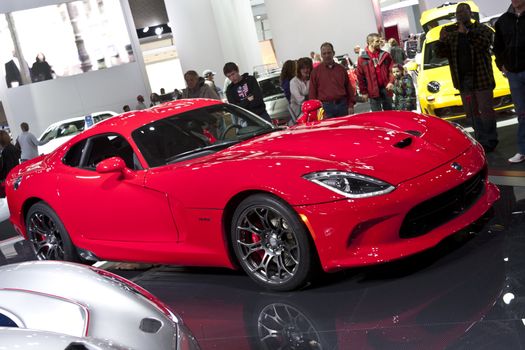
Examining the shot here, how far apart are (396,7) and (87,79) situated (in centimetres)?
1221

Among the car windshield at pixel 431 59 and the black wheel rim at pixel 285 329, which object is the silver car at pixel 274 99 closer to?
the car windshield at pixel 431 59

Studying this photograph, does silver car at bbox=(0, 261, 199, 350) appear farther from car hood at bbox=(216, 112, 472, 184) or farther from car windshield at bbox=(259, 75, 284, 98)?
car windshield at bbox=(259, 75, 284, 98)

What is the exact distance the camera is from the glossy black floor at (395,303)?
11.3ft

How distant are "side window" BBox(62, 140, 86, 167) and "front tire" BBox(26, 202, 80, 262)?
436 mm

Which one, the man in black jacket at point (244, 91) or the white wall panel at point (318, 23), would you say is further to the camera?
the white wall panel at point (318, 23)

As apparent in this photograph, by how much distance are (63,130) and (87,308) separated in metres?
16.7

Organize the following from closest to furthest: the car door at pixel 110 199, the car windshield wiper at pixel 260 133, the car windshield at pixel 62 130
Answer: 1. the car door at pixel 110 199
2. the car windshield wiper at pixel 260 133
3. the car windshield at pixel 62 130

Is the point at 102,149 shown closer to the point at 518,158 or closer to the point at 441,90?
the point at 518,158

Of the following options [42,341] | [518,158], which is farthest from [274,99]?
[42,341]

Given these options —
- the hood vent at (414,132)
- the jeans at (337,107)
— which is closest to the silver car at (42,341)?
the hood vent at (414,132)

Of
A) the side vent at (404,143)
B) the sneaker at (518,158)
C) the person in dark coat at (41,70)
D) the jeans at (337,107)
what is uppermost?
the person in dark coat at (41,70)

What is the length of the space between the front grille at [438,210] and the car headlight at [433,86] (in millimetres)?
5176

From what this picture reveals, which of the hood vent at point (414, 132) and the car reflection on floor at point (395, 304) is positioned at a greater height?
the hood vent at point (414, 132)

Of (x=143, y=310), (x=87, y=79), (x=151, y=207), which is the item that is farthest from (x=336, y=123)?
(x=87, y=79)
